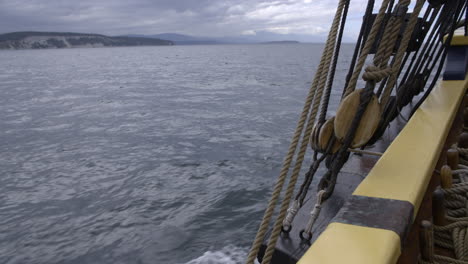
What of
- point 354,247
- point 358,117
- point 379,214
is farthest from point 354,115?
point 354,247

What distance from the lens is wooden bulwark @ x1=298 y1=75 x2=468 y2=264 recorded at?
1169 millimetres

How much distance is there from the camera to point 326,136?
6.03 feet

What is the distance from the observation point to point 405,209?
4.60 feet

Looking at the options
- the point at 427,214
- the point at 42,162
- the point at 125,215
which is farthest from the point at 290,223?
the point at 42,162

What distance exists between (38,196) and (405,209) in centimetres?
706

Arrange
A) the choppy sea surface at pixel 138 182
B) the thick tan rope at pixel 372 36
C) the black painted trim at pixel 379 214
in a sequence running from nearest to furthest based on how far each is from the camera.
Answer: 1. the black painted trim at pixel 379 214
2. the thick tan rope at pixel 372 36
3. the choppy sea surface at pixel 138 182

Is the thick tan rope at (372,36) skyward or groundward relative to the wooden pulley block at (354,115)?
skyward

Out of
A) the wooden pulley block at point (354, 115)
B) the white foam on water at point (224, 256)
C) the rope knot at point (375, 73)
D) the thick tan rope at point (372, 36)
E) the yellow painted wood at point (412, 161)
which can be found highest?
the thick tan rope at point (372, 36)

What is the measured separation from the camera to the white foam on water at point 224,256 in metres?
4.57

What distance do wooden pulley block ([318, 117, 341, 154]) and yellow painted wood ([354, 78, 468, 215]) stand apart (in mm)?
207

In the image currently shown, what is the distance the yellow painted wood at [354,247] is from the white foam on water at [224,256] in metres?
3.46

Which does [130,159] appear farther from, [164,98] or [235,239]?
[164,98]

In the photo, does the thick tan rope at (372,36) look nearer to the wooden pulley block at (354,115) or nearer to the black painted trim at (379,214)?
the wooden pulley block at (354,115)

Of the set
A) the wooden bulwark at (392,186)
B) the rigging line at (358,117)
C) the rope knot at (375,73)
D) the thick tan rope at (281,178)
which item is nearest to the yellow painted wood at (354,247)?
the wooden bulwark at (392,186)
